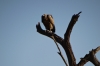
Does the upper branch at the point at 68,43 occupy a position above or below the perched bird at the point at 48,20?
below

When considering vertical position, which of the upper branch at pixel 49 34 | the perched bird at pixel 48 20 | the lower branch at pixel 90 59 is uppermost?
the perched bird at pixel 48 20

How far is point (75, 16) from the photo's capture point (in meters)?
3.89

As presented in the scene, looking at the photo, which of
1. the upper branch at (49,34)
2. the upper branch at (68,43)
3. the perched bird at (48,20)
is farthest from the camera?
the perched bird at (48,20)

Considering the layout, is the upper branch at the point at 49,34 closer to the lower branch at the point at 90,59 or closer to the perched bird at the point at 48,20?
the lower branch at the point at 90,59

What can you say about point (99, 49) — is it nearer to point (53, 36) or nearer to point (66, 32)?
point (66, 32)

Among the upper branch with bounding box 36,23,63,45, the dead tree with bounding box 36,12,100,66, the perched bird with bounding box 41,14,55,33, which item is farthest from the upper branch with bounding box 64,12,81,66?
the perched bird with bounding box 41,14,55,33

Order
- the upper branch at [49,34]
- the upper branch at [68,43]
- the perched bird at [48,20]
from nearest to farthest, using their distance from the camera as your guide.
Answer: the upper branch at [68,43] < the upper branch at [49,34] < the perched bird at [48,20]

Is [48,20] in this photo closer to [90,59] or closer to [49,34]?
[49,34]

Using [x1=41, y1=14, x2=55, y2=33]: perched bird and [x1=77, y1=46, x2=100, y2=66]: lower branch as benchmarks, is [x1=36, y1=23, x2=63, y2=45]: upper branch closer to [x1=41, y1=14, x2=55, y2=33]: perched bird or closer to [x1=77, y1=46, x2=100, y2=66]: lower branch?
[x1=77, y1=46, x2=100, y2=66]: lower branch

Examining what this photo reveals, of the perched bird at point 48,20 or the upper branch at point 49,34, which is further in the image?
the perched bird at point 48,20

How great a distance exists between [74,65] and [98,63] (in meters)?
0.76

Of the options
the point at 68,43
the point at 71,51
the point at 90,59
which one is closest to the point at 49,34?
the point at 68,43

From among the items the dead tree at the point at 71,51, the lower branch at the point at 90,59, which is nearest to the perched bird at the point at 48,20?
the dead tree at the point at 71,51

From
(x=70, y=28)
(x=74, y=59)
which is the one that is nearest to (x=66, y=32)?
(x=70, y=28)
